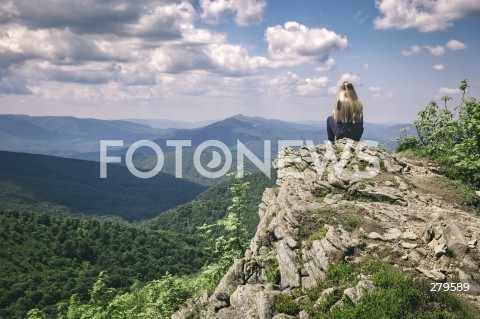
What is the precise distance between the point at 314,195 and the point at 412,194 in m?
4.65

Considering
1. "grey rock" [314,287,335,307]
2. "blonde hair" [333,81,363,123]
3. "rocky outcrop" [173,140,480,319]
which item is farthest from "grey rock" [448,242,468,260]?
"blonde hair" [333,81,363,123]

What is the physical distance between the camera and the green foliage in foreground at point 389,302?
9.33 meters

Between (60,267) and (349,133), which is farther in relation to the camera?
(60,267)

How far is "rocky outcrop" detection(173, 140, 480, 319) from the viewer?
1188 cm

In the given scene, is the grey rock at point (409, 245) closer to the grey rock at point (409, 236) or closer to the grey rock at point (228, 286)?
the grey rock at point (409, 236)

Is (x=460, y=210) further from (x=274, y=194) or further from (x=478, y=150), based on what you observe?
(x=274, y=194)

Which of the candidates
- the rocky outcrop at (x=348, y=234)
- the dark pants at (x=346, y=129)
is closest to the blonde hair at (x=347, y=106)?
the dark pants at (x=346, y=129)

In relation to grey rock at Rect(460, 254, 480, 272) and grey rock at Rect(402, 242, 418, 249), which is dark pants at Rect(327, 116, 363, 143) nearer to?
grey rock at Rect(402, 242, 418, 249)

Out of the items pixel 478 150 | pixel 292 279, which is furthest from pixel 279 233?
pixel 478 150

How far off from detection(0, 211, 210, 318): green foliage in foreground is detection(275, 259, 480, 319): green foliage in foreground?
303 feet

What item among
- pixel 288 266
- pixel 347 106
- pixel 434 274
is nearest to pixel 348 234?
pixel 288 266

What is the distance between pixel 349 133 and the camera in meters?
22.5

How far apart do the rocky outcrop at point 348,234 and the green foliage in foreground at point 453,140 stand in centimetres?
182

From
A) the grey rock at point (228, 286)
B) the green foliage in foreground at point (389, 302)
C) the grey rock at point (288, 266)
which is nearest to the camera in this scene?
the green foliage in foreground at point (389, 302)
